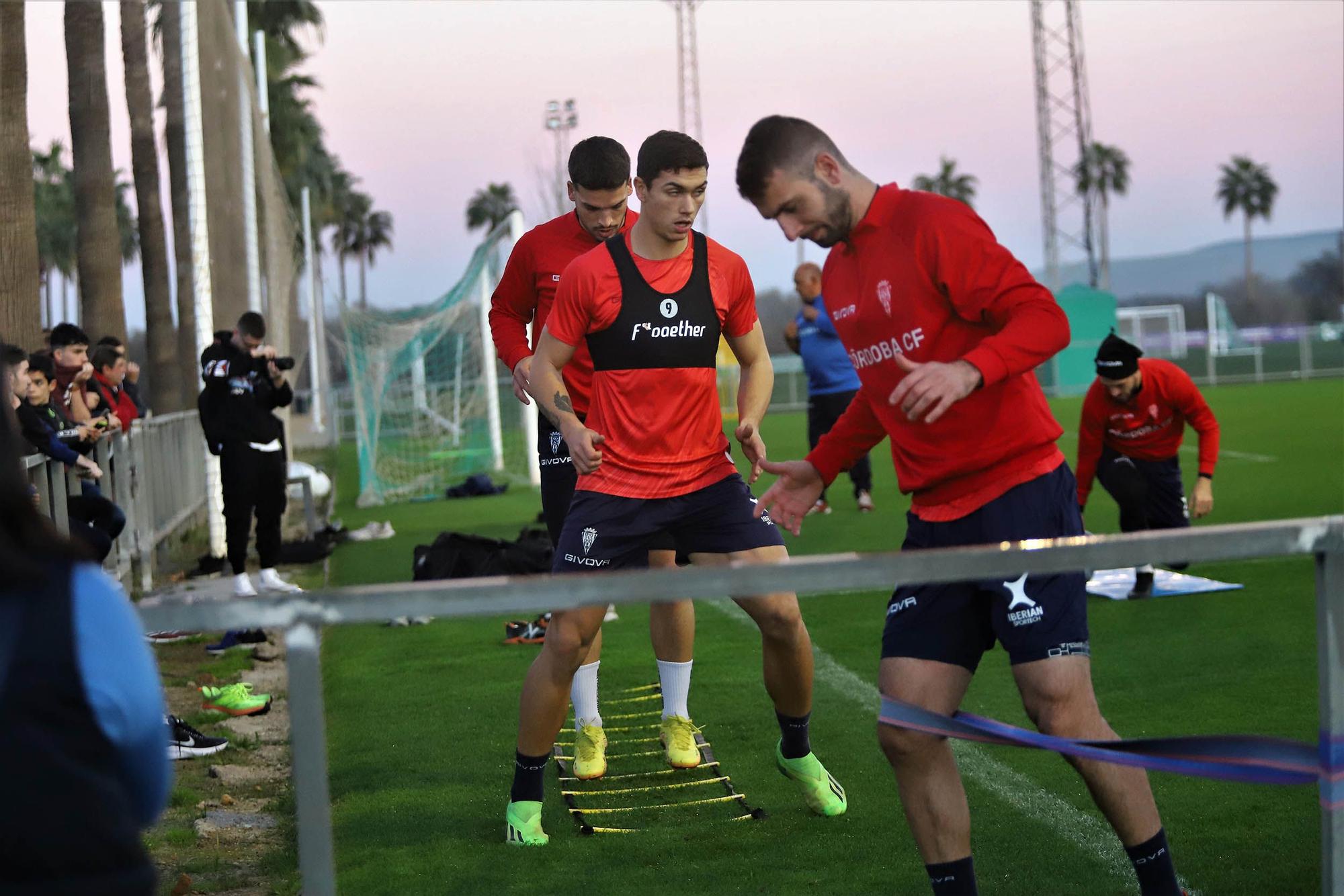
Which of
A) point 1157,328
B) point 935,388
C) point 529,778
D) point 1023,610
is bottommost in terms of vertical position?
point 529,778

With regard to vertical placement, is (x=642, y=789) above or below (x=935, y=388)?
below

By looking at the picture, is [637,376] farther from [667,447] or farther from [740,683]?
[740,683]

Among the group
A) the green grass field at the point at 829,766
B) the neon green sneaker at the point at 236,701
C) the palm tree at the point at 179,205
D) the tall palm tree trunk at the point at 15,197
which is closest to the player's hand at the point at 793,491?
the green grass field at the point at 829,766

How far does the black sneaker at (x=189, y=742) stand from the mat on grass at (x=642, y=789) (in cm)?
161

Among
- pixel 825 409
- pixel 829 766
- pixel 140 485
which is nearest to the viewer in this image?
pixel 829 766

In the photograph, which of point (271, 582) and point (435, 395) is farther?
point (435, 395)

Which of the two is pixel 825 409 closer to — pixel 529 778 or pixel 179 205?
pixel 529 778

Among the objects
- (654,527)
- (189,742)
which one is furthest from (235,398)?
(654,527)

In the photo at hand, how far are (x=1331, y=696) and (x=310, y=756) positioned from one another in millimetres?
1795

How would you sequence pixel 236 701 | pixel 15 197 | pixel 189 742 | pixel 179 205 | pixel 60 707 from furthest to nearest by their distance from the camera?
pixel 179 205 < pixel 15 197 < pixel 236 701 < pixel 189 742 < pixel 60 707

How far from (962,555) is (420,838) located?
10.5 feet

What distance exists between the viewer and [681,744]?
5691 mm

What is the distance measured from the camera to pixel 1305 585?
30.1ft

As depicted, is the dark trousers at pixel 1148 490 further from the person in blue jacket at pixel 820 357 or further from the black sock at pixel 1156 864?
Result: the black sock at pixel 1156 864
